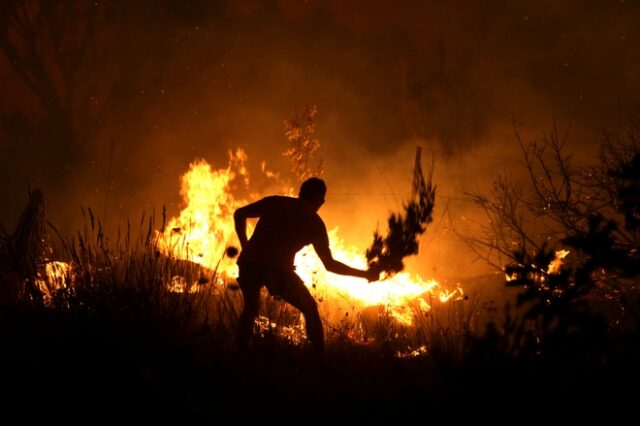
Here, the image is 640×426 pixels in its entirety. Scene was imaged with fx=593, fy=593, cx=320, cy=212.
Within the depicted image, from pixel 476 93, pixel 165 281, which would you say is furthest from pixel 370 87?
pixel 165 281

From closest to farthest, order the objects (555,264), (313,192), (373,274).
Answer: (373,274) → (313,192) → (555,264)

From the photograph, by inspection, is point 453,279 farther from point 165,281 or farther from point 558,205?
point 165,281

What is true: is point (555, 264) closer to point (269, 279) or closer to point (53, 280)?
point (269, 279)

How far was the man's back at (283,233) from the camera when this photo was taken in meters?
4.72

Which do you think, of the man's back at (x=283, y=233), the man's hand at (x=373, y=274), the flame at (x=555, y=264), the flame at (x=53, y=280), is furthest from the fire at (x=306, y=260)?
the man's hand at (x=373, y=274)

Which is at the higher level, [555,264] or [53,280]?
[555,264]

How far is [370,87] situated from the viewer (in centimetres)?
2547

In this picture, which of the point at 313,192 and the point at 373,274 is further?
the point at 313,192

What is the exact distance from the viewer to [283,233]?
15.6 ft

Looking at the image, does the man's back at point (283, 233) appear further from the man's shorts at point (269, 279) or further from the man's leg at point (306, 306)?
the man's leg at point (306, 306)

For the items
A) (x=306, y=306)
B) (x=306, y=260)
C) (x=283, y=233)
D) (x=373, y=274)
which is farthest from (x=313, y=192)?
(x=306, y=260)

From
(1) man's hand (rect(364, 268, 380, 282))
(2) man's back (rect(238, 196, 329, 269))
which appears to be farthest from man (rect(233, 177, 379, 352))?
(1) man's hand (rect(364, 268, 380, 282))

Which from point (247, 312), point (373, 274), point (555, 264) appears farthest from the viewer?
point (555, 264)

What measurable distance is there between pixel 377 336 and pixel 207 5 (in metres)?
24.0
